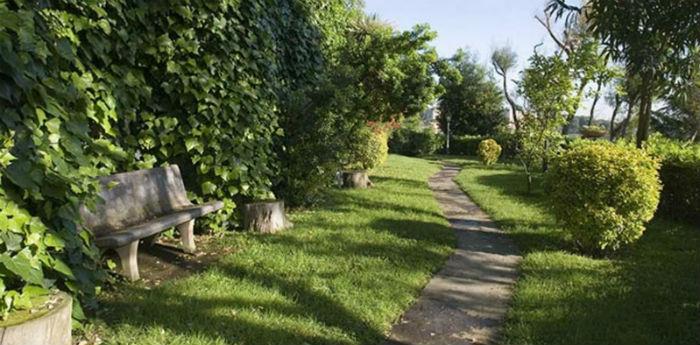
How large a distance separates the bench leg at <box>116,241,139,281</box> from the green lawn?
313 centimetres

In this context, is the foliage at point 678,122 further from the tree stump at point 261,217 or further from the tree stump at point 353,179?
the tree stump at point 261,217

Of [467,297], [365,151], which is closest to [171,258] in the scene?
[467,297]

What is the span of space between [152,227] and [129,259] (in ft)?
1.07

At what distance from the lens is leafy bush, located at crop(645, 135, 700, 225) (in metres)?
8.88

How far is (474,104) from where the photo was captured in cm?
4169

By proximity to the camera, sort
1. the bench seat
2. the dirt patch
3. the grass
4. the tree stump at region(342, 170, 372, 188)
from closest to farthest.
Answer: the grass, the bench seat, the dirt patch, the tree stump at region(342, 170, 372, 188)

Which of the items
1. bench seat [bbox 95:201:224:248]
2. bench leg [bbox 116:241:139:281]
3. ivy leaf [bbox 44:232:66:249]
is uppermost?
ivy leaf [bbox 44:232:66:249]

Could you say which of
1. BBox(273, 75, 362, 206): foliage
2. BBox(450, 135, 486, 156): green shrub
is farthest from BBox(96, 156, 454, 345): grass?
BBox(450, 135, 486, 156): green shrub

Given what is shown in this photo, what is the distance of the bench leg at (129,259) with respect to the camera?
14.9 ft

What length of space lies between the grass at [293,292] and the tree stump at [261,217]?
0.20 m

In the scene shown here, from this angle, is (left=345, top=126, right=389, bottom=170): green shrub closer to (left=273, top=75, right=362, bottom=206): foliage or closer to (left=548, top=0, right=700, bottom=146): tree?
(left=273, top=75, right=362, bottom=206): foliage

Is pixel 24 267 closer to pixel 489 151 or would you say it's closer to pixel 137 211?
pixel 137 211

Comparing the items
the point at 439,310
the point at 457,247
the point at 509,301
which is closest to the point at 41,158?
the point at 439,310

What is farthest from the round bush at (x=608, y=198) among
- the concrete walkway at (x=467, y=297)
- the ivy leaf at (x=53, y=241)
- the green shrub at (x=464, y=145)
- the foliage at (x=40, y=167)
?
the green shrub at (x=464, y=145)
